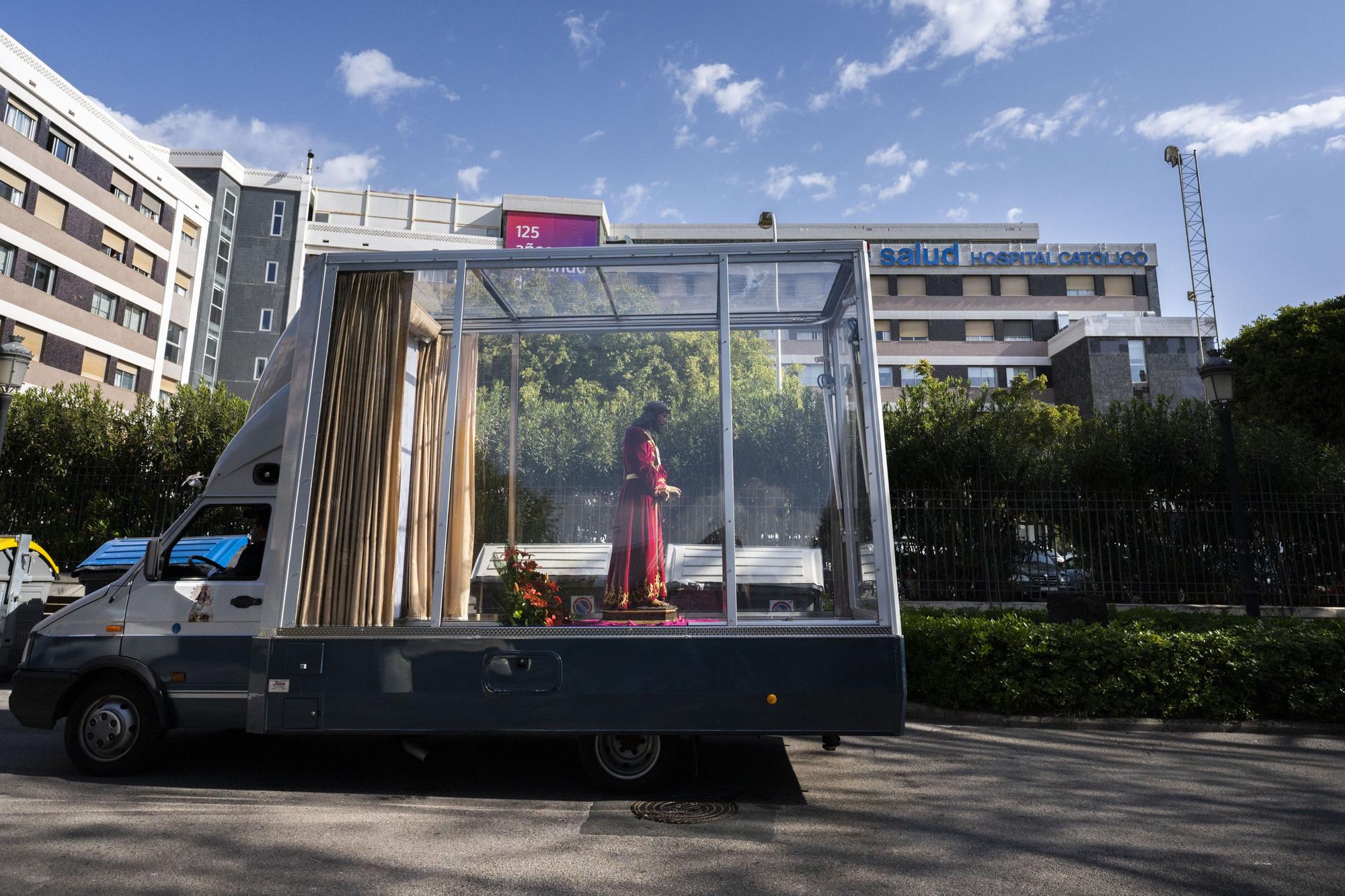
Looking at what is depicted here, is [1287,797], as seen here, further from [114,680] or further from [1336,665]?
[114,680]

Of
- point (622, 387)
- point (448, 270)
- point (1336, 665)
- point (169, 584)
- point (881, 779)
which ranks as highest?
point (448, 270)

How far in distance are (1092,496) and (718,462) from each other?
30.5 feet

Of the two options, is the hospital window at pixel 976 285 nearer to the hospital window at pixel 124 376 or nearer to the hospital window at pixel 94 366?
the hospital window at pixel 124 376

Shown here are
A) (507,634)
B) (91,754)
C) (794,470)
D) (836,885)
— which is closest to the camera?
(836,885)

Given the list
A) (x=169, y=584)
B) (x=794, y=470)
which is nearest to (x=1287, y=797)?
(x=794, y=470)

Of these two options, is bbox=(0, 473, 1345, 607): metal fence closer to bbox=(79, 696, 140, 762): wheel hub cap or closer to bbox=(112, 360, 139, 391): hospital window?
bbox=(79, 696, 140, 762): wheel hub cap

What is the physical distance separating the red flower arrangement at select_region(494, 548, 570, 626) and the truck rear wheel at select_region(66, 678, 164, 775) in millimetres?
2391

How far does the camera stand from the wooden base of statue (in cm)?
541

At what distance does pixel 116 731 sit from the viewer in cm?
527

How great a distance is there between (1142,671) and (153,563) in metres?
8.62

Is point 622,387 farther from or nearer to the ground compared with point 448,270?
nearer to the ground

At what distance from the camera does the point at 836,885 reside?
3740 millimetres

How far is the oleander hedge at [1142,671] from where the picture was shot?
7.73 m

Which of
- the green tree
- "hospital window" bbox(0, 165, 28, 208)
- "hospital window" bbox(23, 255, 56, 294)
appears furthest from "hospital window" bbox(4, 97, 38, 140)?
the green tree
